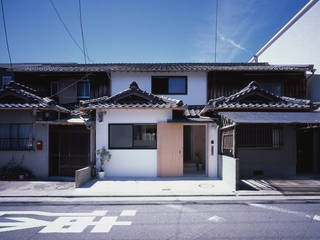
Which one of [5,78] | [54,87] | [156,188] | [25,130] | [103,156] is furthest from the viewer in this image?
[5,78]

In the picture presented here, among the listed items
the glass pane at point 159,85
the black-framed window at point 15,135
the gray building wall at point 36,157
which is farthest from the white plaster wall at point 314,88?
the black-framed window at point 15,135

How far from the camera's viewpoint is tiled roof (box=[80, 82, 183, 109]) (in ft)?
29.1

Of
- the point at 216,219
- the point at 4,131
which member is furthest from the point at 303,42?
the point at 4,131

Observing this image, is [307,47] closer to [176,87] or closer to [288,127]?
[288,127]

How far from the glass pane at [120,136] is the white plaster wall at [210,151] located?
4346 millimetres

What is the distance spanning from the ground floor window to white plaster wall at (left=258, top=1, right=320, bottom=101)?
456cm

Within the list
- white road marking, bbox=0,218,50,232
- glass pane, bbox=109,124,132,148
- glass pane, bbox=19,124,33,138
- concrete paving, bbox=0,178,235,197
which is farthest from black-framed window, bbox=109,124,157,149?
white road marking, bbox=0,218,50,232

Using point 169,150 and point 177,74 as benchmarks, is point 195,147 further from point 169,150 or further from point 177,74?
point 177,74

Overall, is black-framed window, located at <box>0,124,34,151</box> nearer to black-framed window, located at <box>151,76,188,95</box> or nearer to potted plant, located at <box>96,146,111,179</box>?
potted plant, located at <box>96,146,111,179</box>

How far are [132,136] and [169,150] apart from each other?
213 cm

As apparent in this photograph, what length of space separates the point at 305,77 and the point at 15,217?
53.3ft

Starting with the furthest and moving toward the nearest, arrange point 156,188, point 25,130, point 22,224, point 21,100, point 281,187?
1. point 21,100
2. point 25,130
3. point 156,188
4. point 281,187
5. point 22,224

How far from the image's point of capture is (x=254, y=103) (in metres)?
9.39

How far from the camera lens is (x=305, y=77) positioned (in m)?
11.5
